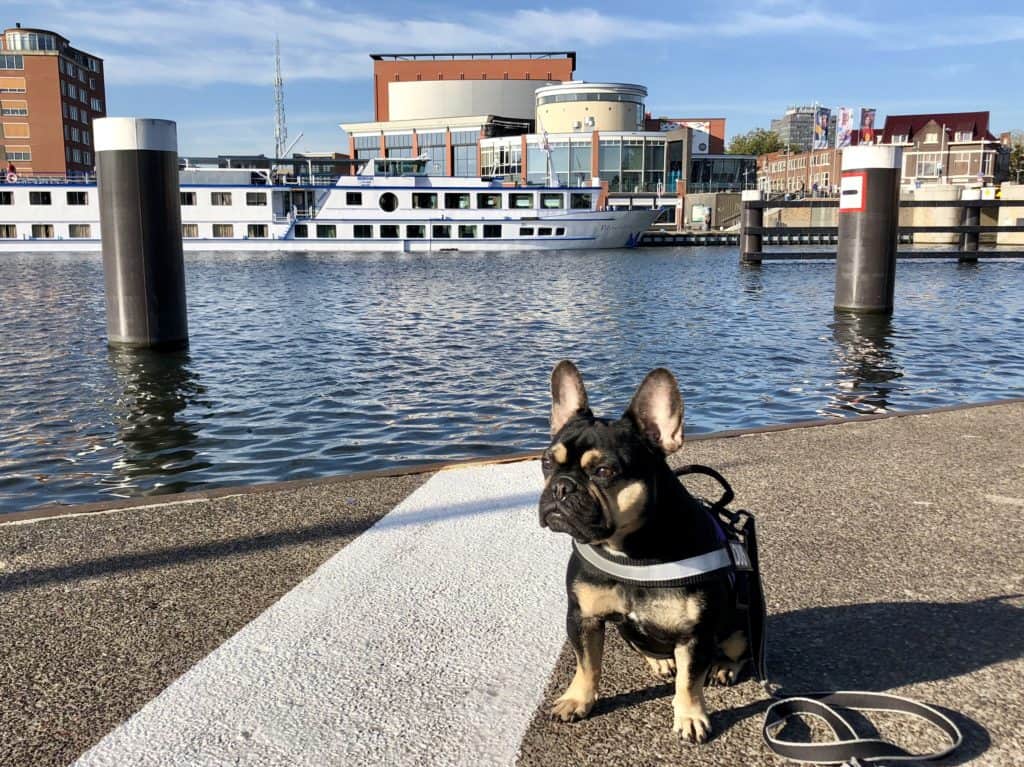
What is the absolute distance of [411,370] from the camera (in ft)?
42.1

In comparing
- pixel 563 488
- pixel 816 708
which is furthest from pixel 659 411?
pixel 816 708

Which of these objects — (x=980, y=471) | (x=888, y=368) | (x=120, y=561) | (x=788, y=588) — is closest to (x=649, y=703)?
(x=788, y=588)

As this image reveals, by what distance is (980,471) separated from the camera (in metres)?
5.18

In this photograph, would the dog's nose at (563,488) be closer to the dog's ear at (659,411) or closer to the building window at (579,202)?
the dog's ear at (659,411)

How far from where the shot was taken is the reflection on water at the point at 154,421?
302 inches

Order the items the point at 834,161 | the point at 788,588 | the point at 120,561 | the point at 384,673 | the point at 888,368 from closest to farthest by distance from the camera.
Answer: the point at 384,673 → the point at 788,588 → the point at 120,561 → the point at 888,368 → the point at 834,161

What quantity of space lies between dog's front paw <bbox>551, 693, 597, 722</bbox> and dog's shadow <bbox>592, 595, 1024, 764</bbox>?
75mm

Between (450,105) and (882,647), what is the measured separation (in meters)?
90.0

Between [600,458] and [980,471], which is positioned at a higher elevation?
[600,458]

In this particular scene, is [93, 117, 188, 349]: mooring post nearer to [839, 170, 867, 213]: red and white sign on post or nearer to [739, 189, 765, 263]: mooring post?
[839, 170, 867, 213]: red and white sign on post

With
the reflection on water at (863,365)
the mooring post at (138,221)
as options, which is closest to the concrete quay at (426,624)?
the reflection on water at (863,365)

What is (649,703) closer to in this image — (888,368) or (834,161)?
(888,368)

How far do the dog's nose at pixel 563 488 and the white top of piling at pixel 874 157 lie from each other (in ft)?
53.1

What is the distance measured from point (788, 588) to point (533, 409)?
663 cm
